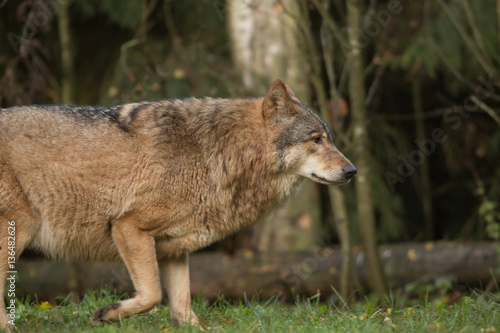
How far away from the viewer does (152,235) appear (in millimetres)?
4770

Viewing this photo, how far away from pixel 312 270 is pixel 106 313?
180 inches

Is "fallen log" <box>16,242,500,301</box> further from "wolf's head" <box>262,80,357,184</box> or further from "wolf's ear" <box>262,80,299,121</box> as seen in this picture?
"wolf's ear" <box>262,80,299,121</box>

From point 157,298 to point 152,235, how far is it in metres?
0.48

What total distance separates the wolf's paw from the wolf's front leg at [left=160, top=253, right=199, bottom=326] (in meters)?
0.59

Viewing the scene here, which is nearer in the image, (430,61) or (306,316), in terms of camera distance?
(306,316)

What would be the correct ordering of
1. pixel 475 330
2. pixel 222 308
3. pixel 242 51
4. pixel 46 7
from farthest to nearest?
1. pixel 242 51
2. pixel 46 7
3. pixel 222 308
4. pixel 475 330

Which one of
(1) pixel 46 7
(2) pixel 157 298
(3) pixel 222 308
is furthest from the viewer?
(1) pixel 46 7

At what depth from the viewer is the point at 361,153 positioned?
772 centimetres

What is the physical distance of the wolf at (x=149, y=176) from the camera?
4652 millimetres

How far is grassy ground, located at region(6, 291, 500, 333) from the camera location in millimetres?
4227

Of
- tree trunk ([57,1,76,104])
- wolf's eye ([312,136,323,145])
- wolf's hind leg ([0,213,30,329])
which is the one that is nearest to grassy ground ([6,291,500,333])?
wolf's hind leg ([0,213,30,329])

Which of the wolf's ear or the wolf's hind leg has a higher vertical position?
the wolf's ear

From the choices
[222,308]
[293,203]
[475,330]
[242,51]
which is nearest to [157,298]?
[222,308]

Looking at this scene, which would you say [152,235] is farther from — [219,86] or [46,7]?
[46,7]
